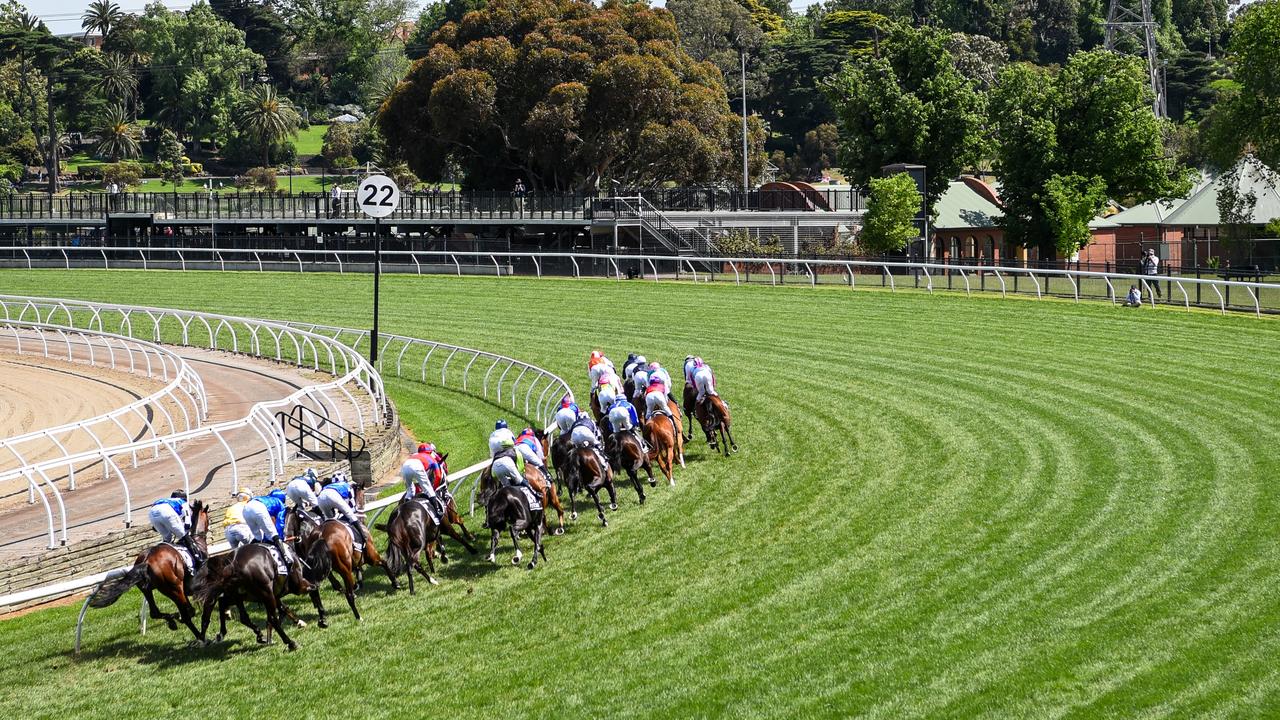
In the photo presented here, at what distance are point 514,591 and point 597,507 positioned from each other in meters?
2.02

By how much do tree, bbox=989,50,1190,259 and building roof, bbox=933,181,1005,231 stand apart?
6876mm

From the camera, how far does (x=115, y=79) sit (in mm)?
111375

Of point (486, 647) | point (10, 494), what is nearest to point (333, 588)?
point (486, 647)

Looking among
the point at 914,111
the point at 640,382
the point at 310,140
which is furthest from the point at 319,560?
the point at 310,140

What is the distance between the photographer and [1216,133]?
40938 millimetres

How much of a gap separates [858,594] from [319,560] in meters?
4.06

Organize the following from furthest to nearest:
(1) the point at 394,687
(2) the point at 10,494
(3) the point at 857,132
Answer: (3) the point at 857,132
(2) the point at 10,494
(1) the point at 394,687

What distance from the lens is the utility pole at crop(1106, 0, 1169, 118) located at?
234ft

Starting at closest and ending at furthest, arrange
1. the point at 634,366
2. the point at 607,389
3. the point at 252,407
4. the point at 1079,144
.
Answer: the point at 607,389 < the point at 634,366 < the point at 252,407 < the point at 1079,144

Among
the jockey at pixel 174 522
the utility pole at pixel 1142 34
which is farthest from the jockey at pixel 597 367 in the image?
the utility pole at pixel 1142 34

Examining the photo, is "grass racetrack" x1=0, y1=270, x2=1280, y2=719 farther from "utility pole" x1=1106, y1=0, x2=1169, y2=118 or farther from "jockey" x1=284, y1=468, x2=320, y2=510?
"utility pole" x1=1106, y1=0, x2=1169, y2=118

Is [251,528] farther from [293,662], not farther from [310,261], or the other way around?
[310,261]

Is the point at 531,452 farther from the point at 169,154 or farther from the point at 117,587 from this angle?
the point at 169,154

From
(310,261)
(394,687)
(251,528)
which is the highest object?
(310,261)
